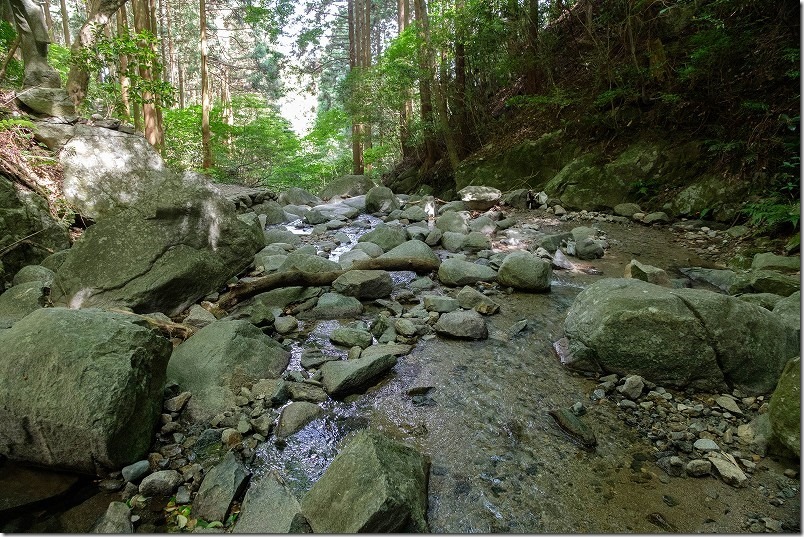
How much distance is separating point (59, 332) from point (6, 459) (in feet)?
2.14

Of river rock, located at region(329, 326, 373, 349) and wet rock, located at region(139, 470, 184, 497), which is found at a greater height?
river rock, located at region(329, 326, 373, 349)

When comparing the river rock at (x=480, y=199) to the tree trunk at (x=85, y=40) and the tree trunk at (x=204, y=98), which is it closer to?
the tree trunk at (x=85, y=40)

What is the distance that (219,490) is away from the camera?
1864 millimetres

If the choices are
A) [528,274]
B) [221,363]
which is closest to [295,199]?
[528,274]

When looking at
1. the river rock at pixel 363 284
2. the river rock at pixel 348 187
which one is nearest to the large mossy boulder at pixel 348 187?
the river rock at pixel 348 187

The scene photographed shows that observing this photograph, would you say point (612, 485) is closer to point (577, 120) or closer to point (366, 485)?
point (366, 485)

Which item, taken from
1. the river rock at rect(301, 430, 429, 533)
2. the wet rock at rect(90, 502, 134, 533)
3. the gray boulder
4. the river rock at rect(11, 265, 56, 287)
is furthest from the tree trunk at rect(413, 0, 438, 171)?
the wet rock at rect(90, 502, 134, 533)

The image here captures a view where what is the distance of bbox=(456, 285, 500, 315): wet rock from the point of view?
3947 millimetres

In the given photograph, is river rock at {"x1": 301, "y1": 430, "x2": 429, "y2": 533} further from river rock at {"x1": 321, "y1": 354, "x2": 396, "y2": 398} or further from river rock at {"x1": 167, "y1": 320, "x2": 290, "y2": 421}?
river rock at {"x1": 167, "y1": 320, "x2": 290, "y2": 421}

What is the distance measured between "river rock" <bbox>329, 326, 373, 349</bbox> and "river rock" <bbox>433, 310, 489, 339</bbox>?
0.65 m

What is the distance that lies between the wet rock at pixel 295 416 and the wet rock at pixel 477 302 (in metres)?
1.98

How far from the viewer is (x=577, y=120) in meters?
8.86

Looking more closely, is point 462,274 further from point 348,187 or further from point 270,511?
point 348,187

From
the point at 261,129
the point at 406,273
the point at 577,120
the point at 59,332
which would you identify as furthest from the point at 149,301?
the point at 261,129
